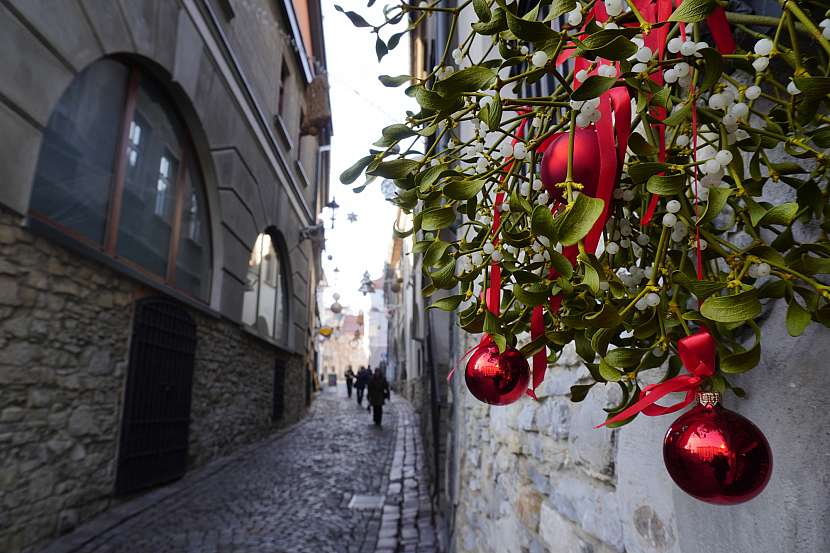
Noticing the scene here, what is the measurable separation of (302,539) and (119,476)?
6.85 ft

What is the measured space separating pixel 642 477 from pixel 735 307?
0.88 metres

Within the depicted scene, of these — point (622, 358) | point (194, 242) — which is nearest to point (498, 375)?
point (622, 358)

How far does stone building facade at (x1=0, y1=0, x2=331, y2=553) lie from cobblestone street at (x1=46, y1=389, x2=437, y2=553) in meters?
0.43

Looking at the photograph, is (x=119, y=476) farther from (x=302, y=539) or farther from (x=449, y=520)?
(x=449, y=520)

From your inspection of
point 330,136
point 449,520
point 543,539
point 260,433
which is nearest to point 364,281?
point 330,136

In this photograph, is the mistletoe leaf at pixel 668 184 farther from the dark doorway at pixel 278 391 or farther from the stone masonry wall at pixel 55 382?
the dark doorway at pixel 278 391

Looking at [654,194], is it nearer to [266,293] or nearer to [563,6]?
[563,6]

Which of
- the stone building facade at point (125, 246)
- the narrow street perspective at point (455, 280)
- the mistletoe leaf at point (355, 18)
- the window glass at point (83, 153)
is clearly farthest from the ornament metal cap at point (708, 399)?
the window glass at point (83, 153)

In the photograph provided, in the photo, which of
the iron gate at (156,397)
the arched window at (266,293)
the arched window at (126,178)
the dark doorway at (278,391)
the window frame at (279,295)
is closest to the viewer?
the arched window at (126,178)

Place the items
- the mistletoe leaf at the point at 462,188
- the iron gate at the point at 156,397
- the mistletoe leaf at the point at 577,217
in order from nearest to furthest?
the mistletoe leaf at the point at 577,217
the mistletoe leaf at the point at 462,188
the iron gate at the point at 156,397

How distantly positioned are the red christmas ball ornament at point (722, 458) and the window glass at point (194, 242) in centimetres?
712

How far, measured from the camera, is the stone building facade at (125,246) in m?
3.99

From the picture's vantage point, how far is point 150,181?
6258 mm

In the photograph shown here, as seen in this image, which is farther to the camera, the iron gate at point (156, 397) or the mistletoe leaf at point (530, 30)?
the iron gate at point (156, 397)
